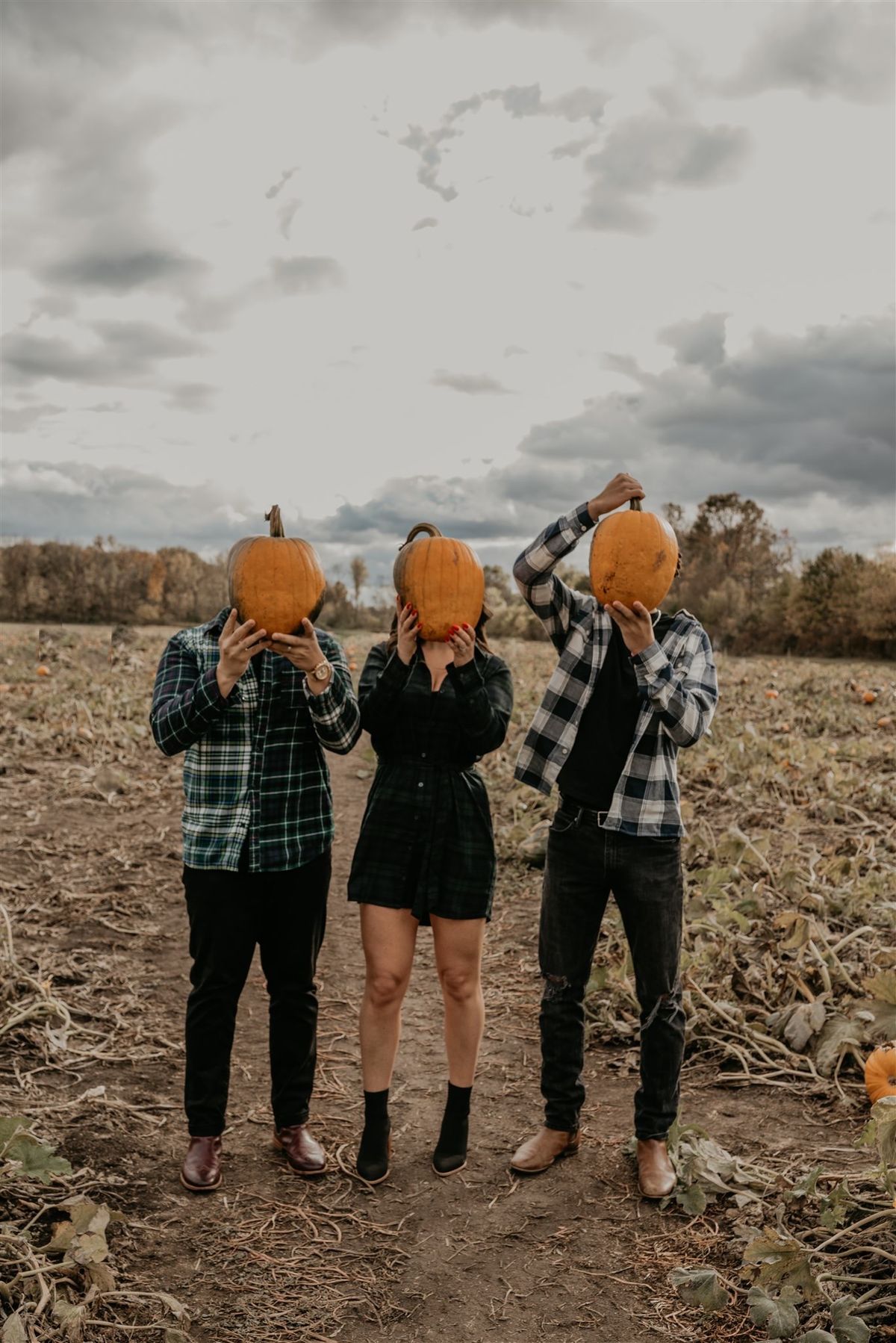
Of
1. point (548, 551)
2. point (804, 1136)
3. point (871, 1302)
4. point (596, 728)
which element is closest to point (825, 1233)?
point (871, 1302)

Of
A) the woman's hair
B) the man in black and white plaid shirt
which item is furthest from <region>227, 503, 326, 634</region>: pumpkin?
the man in black and white plaid shirt

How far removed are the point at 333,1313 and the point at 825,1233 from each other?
1.51 metres

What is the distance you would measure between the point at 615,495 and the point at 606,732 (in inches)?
33.8

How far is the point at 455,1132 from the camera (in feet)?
12.6

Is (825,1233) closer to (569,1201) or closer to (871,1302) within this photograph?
(871,1302)

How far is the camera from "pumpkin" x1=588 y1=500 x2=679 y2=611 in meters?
3.66

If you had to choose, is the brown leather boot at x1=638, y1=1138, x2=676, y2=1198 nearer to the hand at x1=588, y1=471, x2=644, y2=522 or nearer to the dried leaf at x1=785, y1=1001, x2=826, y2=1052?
the dried leaf at x1=785, y1=1001, x2=826, y2=1052

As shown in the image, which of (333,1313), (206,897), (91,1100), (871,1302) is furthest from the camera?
(91,1100)

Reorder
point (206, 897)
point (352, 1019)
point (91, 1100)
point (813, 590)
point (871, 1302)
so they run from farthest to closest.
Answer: point (813, 590)
point (352, 1019)
point (91, 1100)
point (206, 897)
point (871, 1302)

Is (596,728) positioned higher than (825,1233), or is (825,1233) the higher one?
(596,728)

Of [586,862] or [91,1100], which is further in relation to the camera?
[91,1100]

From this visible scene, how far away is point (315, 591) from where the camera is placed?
3.59 meters

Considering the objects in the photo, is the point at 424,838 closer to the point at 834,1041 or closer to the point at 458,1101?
the point at 458,1101

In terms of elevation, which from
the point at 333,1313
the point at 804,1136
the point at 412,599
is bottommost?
the point at 333,1313
